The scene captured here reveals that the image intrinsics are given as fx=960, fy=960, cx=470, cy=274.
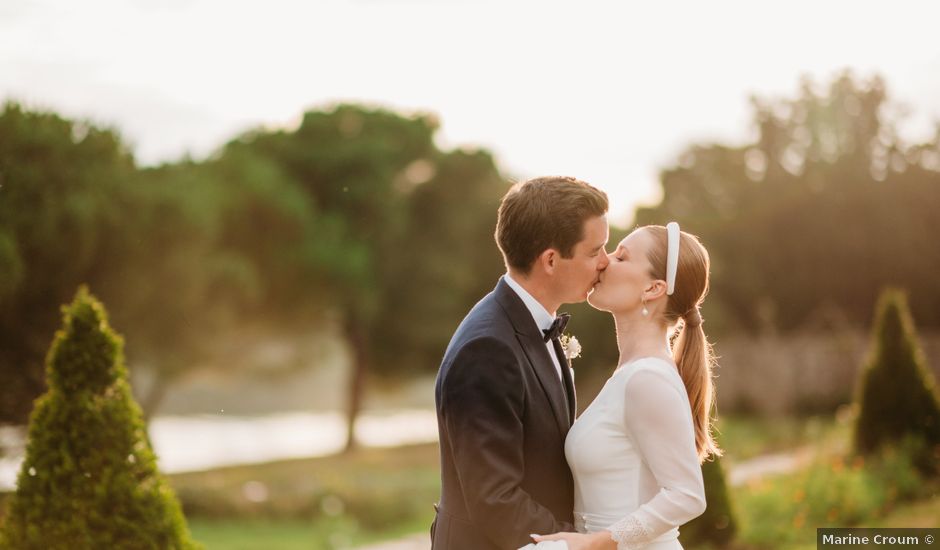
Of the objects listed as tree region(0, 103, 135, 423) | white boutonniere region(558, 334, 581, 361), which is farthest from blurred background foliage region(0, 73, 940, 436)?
white boutonniere region(558, 334, 581, 361)

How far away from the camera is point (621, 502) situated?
11.9 ft

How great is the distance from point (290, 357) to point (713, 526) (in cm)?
→ 1954

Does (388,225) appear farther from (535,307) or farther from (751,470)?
(535,307)

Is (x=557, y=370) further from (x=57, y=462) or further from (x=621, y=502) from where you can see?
(x=57, y=462)

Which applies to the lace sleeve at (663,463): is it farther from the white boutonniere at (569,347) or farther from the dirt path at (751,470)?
the dirt path at (751,470)

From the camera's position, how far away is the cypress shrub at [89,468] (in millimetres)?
4992

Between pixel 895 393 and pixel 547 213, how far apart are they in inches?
411

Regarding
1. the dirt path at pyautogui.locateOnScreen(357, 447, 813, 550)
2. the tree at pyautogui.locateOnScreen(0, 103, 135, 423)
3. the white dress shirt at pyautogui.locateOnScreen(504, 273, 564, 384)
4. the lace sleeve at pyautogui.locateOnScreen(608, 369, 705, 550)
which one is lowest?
the dirt path at pyautogui.locateOnScreen(357, 447, 813, 550)

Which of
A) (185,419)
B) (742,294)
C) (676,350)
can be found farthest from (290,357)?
(676,350)

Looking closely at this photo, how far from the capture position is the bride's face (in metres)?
3.84

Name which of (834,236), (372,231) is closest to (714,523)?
(372,231)

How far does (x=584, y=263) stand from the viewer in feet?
12.0

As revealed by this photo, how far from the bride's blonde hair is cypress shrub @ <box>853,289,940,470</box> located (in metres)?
9.47

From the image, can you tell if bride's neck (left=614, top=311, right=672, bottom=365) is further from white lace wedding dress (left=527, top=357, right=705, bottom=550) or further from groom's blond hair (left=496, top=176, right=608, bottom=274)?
groom's blond hair (left=496, top=176, right=608, bottom=274)
